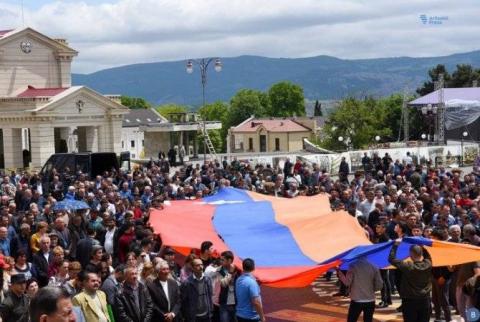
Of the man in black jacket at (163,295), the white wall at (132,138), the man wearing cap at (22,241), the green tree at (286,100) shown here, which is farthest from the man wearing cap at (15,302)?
the green tree at (286,100)

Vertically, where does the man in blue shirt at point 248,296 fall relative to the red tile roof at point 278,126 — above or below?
below

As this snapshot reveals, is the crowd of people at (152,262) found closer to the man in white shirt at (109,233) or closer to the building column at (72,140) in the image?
the man in white shirt at (109,233)

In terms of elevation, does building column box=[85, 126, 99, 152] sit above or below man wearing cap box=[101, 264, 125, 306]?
above

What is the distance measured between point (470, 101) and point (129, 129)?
52.6m

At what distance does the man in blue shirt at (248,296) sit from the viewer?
1088 centimetres

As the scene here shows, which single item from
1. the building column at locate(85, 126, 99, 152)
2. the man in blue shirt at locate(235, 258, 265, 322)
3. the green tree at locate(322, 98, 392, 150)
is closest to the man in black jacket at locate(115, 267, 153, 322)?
the man in blue shirt at locate(235, 258, 265, 322)

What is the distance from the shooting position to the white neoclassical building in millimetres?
48875

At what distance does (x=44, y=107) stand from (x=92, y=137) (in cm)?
461

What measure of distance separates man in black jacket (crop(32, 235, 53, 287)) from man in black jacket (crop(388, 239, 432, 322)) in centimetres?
525

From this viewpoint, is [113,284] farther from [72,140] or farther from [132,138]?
[132,138]

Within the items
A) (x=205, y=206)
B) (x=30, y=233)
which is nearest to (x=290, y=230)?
(x=205, y=206)

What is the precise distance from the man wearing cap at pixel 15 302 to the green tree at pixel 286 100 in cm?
14187

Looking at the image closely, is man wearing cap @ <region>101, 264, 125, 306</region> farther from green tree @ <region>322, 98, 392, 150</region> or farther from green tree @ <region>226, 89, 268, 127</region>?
green tree @ <region>226, 89, 268, 127</region>

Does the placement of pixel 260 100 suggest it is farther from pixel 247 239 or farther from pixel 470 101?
pixel 247 239
